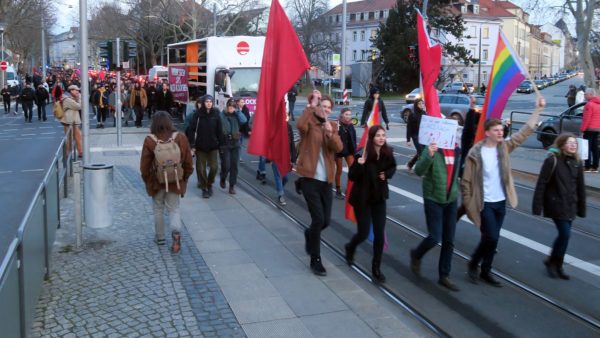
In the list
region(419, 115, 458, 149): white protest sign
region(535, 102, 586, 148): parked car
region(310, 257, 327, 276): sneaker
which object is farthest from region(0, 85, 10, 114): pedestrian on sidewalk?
region(419, 115, 458, 149): white protest sign

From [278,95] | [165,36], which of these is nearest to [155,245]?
[278,95]

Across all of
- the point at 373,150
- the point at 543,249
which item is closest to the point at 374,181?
the point at 373,150

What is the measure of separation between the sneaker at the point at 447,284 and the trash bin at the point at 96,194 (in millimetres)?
4034

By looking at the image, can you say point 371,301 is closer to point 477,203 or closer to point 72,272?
point 477,203

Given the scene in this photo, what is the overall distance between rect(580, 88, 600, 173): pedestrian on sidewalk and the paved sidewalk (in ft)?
28.6

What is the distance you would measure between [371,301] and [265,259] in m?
1.69

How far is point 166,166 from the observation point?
7164mm

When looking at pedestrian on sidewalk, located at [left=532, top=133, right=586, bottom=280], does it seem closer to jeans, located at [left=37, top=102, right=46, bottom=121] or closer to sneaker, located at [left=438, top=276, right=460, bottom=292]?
sneaker, located at [left=438, top=276, right=460, bottom=292]

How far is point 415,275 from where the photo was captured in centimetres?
687

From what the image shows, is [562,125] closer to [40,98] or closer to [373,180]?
[373,180]

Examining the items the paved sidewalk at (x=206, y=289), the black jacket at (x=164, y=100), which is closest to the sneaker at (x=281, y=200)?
the paved sidewalk at (x=206, y=289)

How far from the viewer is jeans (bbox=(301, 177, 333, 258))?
21.3ft

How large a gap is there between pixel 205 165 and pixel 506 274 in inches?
221

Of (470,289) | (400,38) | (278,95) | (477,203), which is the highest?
(400,38)
